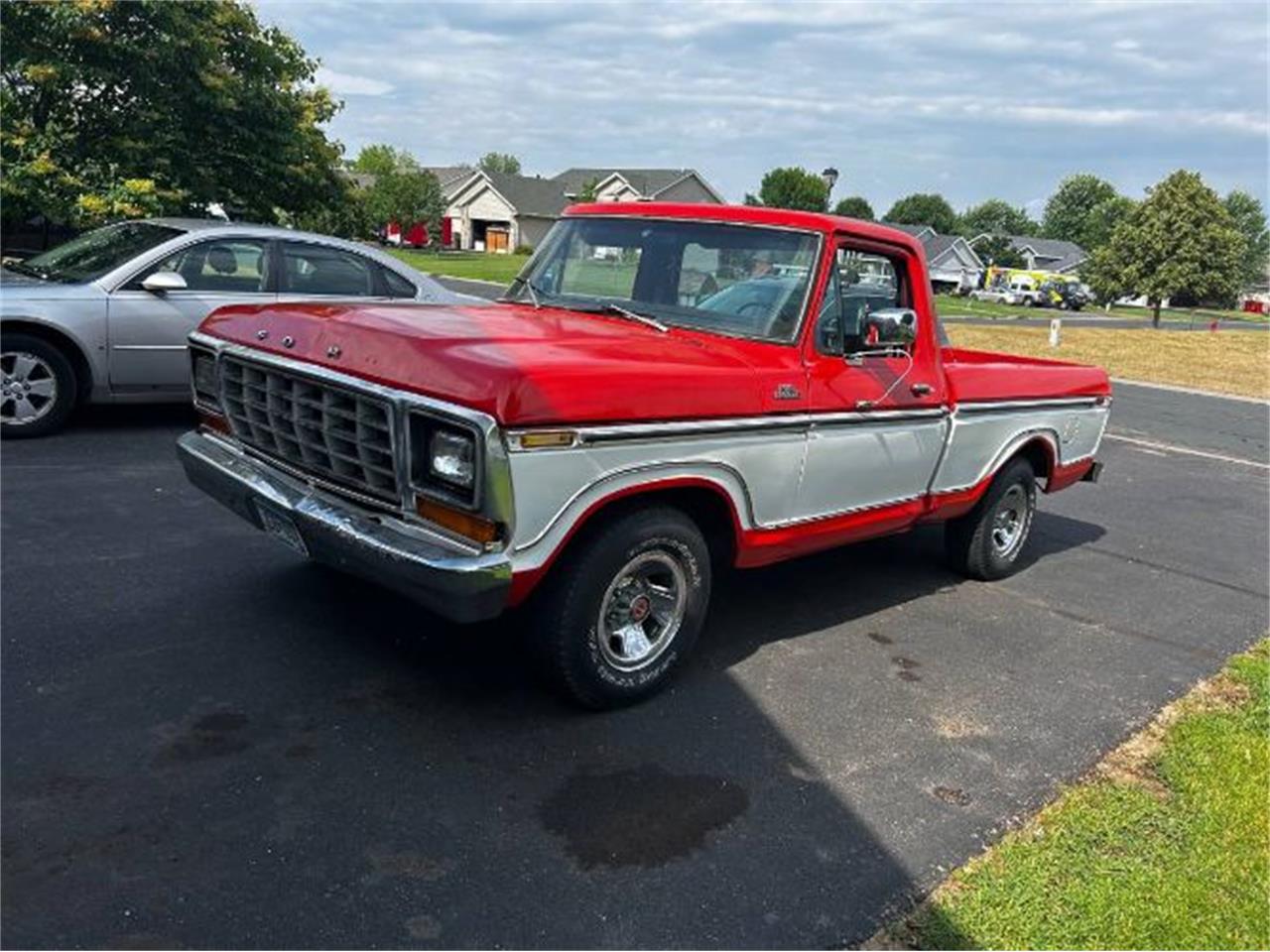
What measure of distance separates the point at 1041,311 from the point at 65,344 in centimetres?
5994

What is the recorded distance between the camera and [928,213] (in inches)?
4513

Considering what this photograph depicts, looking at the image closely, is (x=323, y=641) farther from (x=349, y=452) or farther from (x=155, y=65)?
(x=155, y=65)

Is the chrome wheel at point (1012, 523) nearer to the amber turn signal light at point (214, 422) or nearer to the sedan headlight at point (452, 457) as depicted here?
the sedan headlight at point (452, 457)

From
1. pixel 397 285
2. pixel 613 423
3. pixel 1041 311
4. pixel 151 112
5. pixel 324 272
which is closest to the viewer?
pixel 613 423

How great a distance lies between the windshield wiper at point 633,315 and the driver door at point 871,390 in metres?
0.71

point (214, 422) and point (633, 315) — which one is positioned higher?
point (633, 315)

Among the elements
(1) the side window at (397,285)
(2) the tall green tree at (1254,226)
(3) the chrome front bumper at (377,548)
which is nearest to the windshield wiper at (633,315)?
(3) the chrome front bumper at (377,548)

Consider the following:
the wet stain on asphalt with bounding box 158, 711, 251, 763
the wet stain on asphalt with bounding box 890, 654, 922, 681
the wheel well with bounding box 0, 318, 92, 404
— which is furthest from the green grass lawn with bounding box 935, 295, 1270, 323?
the wet stain on asphalt with bounding box 158, 711, 251, 763

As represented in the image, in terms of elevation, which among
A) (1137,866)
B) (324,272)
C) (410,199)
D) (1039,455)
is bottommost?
(1137,866)

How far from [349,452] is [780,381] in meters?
1.78

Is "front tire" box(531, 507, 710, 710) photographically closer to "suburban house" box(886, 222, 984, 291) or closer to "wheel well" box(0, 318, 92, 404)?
"wheel well" box(0, 318, 92, 404)

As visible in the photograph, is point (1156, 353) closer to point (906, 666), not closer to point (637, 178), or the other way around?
point (906, 666)

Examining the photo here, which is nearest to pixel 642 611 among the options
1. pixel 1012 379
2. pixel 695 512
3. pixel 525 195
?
pixel 695 512

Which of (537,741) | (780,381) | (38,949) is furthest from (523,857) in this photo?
(780,381)
